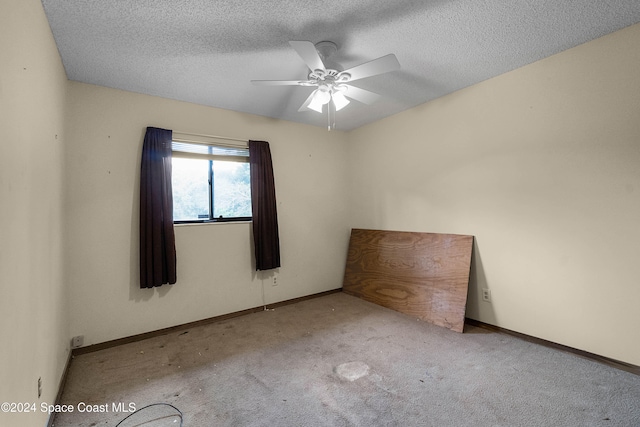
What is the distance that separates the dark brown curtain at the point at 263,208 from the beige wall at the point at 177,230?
0.15 m

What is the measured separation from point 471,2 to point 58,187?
10.2 feet

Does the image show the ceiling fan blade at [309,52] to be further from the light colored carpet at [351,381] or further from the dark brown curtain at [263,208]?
the light colored carpet at [351,381]

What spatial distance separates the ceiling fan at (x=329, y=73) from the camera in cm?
173

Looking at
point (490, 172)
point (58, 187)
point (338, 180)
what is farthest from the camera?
point (338, 180)

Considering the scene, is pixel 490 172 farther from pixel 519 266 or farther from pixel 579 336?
pixel 579 336

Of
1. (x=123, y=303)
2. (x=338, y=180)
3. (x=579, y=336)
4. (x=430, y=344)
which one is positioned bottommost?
(x=430, y=344)

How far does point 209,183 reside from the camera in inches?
125

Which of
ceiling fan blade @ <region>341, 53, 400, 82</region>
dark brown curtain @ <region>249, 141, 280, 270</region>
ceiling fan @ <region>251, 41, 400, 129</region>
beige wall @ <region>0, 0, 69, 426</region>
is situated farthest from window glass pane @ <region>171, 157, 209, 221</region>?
ceiling fan blade @ <region>341, 53, 400, 82</region>

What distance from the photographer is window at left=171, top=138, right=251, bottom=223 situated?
9.82ft

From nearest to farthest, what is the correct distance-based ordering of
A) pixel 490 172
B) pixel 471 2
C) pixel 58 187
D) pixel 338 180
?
pixel 471 2 → pixel 58 187 → pixel 490 172 → pixel 338 180

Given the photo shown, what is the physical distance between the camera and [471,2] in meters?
1.65

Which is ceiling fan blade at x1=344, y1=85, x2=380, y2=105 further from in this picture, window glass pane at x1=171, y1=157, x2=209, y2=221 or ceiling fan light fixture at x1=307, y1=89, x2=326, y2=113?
window glass pane at x1=171, y1=157, x2=209, y2=221

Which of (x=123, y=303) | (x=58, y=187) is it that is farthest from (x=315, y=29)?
(x=123, y=303)

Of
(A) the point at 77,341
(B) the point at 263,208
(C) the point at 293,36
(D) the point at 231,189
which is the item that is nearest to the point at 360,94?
(C) the point at 293,36
